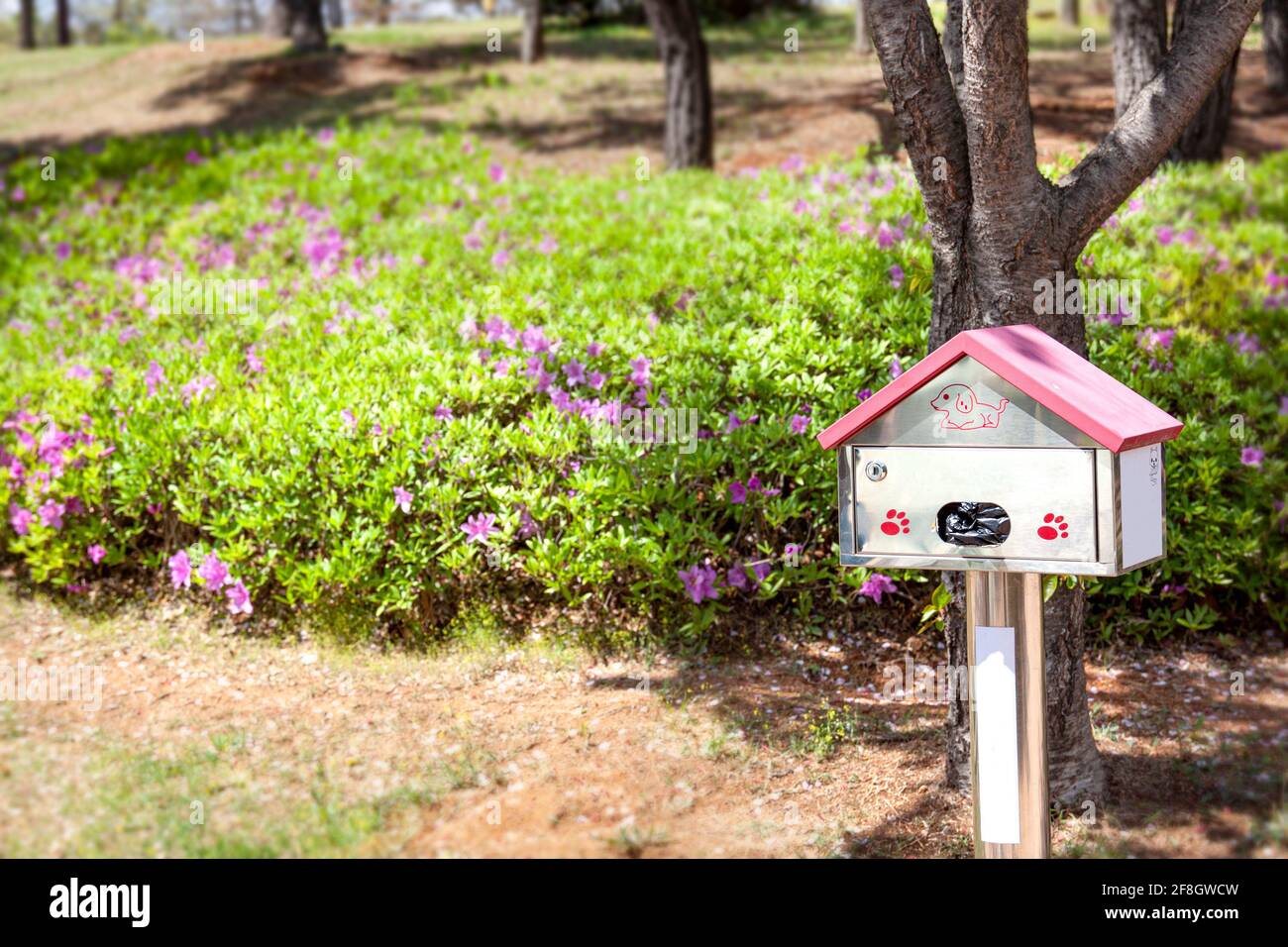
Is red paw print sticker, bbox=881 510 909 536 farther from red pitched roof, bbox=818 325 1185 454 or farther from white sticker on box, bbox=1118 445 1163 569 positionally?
white sticker on box, bbox=1118 445 1163 569

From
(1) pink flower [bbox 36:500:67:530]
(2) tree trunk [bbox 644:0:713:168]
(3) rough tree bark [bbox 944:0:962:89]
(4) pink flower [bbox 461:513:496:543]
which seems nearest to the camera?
(3) rough tree bark [bbox 944:0:962:89]

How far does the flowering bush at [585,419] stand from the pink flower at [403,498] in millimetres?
22

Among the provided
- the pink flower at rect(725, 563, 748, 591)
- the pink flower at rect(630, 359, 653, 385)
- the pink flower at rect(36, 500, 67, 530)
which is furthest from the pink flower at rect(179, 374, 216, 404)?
the pink flower at rect(725, 563, 748, 591)

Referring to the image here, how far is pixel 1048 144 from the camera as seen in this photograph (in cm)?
867

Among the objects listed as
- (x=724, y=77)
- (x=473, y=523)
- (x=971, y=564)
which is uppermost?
(x=724, y=77)

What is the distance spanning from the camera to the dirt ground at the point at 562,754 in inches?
158

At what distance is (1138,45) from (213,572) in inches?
246

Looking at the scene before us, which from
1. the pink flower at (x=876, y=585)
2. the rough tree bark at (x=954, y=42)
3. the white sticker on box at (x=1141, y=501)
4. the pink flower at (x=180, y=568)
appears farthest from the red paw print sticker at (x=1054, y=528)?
the pink flower at (x=180, y=568)

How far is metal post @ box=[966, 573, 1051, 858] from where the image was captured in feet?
10.8

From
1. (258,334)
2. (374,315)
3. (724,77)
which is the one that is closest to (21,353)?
(258,334)

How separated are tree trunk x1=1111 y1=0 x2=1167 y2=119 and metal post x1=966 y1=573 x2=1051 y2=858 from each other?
5232 millimetres

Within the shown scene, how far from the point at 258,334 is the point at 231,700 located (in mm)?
2872

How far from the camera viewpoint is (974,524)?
319 cm
